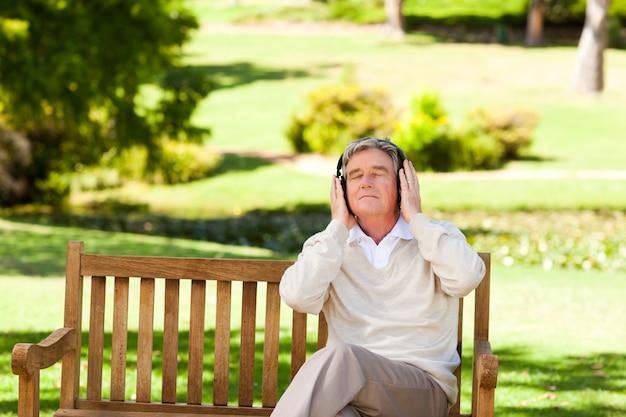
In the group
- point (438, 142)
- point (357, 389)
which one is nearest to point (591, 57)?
point (438, 142)

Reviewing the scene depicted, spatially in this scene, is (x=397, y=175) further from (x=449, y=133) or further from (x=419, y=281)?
(x=449, y=133)

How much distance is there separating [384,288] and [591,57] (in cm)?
3034

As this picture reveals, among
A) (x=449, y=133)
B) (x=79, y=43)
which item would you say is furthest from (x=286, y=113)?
(x=79, y=43)

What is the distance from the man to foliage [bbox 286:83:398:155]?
807 inches

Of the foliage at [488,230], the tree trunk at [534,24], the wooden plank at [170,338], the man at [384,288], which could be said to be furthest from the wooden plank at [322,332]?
the tree trunk at [534,24]

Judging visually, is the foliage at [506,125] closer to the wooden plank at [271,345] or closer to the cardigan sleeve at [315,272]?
the wooden plank at [271,345]

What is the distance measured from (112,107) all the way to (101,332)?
13.9 metres

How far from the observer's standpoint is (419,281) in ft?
12.4

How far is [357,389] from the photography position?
3.47m

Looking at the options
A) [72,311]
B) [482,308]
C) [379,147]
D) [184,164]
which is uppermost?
[379,147]

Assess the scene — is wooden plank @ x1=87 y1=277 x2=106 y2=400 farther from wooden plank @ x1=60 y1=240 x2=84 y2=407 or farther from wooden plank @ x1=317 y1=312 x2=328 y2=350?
wooden plank @ x1=317 y1=312 x2=328 y2=350

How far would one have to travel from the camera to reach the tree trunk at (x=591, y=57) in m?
31.4

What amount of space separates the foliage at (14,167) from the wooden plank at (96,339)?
17458mm

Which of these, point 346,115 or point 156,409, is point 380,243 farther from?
point 346,115
